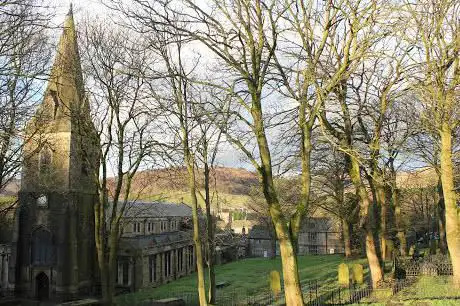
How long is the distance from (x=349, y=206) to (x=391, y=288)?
23373 millimetres

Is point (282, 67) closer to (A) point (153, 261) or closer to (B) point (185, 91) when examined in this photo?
(B) point (185, 91)

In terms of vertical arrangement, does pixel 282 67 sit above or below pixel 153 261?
above

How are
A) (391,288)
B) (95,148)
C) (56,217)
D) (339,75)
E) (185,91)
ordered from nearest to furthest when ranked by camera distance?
(339,75) < (391,288) < (185,91) < (95,148) < (56,217)

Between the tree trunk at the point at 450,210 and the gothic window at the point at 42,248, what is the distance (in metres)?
27.6

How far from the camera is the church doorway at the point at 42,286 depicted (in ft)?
108

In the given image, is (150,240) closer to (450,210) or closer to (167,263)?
(167,263)

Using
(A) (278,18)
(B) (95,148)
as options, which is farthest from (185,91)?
(A) (278,18)

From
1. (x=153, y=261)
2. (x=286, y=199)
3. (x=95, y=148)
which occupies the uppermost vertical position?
(x=95, y=148)

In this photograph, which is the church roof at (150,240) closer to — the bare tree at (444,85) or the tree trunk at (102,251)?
the tree trunk at (102,251)

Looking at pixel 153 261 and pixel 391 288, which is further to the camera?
pixel 153 261

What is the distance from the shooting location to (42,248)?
109ft

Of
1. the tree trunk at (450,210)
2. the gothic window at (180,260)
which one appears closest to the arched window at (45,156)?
the gothic window at (180,260)

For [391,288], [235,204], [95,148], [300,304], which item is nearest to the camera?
[300,304]

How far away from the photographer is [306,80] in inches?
424
